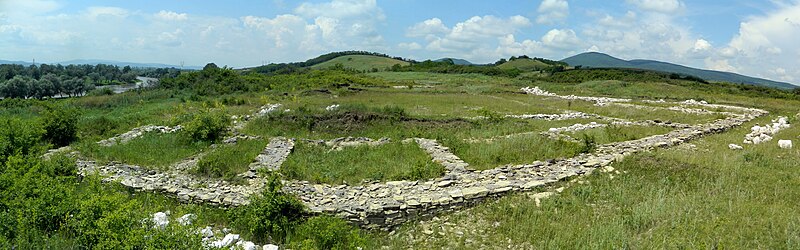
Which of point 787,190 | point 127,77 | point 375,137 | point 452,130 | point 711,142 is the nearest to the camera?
point 787,190

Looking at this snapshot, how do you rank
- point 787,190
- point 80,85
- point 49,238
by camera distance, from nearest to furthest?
1. point 49,238
2. point 787,190
3. point 80,85

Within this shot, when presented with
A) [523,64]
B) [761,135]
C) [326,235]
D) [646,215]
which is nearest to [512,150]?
[646,215]

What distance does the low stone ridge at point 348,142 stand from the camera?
48.8 feet

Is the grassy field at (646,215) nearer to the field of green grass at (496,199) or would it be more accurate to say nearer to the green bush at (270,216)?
the field of green grass at (496,199)

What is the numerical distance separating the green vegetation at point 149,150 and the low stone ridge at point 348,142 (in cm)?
412

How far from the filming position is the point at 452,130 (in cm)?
1780

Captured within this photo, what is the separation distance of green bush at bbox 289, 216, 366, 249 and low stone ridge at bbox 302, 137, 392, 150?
25.2ft

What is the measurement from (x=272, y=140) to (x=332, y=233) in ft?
30.5

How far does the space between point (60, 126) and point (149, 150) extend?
4.29 m

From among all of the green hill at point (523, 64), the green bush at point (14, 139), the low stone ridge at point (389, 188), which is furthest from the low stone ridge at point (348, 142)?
the green hill at point (523, 64)

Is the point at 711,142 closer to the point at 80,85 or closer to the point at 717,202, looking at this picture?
the point at 717,202

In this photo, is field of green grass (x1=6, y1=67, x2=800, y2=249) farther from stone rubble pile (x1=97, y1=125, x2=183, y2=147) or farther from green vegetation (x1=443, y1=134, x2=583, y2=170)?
stone rubble pile (x1=97, y1=125, x2=183, y2=147)

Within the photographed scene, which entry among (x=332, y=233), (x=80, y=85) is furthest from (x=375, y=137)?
(x=80, y=85)

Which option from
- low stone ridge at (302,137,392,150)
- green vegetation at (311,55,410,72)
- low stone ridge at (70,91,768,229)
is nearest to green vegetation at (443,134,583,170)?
low stone ridge at (70,91,768,229)
